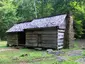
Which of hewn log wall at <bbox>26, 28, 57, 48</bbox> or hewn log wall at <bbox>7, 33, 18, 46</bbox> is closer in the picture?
hewn log wall at <bbox>26, 28, 57, 48</bbox>

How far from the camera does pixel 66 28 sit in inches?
912

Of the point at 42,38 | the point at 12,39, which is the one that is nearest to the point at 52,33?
the point at 42,38

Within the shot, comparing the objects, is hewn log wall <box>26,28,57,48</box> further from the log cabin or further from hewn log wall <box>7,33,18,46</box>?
hewn log wall <box>7,33,18,46</box>

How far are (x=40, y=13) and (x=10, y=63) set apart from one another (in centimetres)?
3724

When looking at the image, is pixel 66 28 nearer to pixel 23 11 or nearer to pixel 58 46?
pixel 58 46

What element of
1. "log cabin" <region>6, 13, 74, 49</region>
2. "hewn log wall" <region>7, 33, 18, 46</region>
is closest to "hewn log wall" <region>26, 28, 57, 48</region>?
"log cabin" <region>6, 13, 74, 49</region>

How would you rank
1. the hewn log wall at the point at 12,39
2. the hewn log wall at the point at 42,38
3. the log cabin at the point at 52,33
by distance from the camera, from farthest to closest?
1. the hewn log wall at the point at 12,39
2. the hewn log wall at the point at 42,38
3. the log cabin at the point at 52,33

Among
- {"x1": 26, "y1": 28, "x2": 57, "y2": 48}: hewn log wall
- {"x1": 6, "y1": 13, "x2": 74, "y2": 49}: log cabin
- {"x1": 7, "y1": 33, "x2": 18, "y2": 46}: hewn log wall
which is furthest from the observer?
{"x1": 7, "y1": 33, "x2": 18, "y2": 46}: hewn log wall

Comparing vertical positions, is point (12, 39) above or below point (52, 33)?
below

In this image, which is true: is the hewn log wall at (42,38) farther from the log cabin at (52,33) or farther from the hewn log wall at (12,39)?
the hewn log wall at (12,39)

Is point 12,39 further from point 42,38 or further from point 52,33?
point 52,33

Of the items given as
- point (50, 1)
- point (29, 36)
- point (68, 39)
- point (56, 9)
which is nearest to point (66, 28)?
point (68, 39)

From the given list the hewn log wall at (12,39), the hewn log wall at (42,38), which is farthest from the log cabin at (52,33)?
the hewn log wall at (12,39)

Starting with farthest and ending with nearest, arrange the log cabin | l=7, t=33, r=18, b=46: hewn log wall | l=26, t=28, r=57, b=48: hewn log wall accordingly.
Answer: l=7, t=33, r=18, b=46: hewn log wall → l=26, t=28, r=57, b=48: hewn log wall → the log cabin
